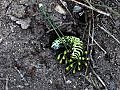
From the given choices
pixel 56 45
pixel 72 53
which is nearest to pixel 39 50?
pixel 56 45

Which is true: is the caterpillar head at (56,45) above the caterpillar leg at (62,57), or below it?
above

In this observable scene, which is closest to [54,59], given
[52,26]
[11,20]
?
[52,26]

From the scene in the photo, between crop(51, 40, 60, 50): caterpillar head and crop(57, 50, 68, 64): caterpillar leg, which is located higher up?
crop(51, 40, 60, 50): caterpillar head

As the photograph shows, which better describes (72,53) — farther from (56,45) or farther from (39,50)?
(39,50)

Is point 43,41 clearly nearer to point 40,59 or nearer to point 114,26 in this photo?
point 40,59
